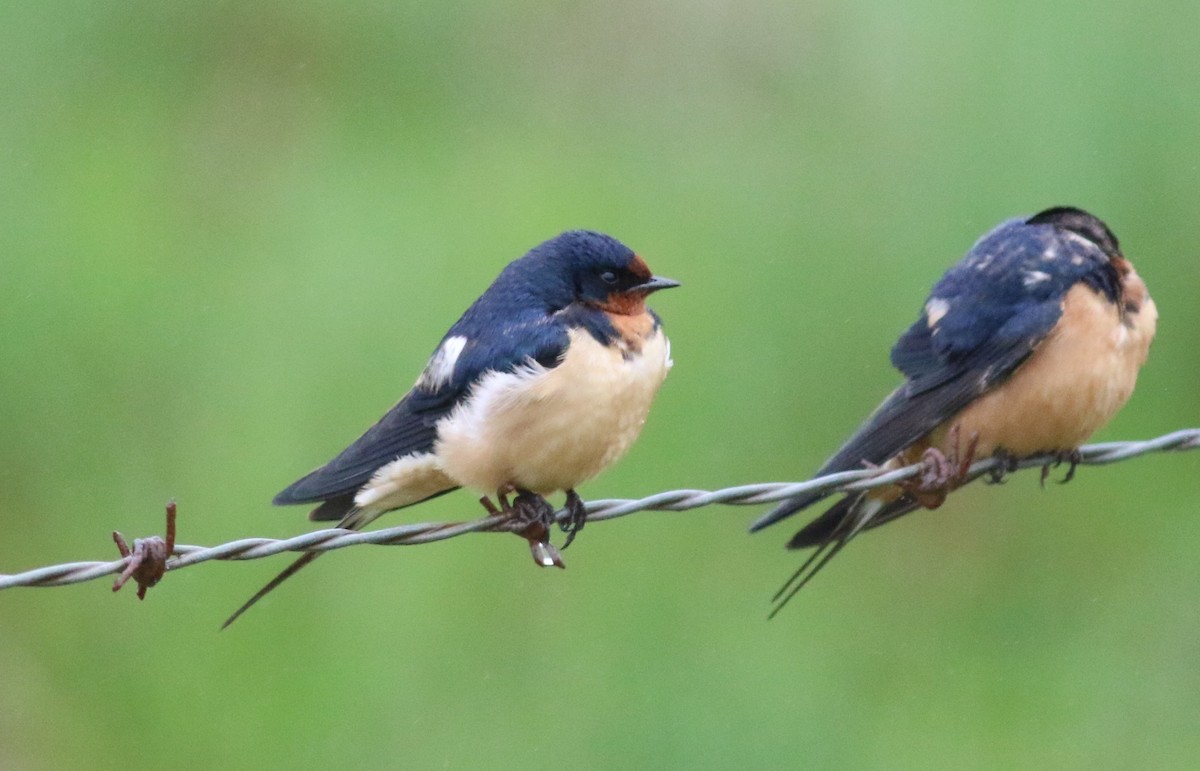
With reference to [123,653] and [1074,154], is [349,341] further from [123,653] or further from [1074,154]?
[1074,154]

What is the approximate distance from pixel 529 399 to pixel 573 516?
277 millimetres

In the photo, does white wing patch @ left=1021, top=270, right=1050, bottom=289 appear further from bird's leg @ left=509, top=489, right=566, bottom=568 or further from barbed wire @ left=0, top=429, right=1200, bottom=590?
bird's leg @ left=509, top=489, right=566, bottom=568

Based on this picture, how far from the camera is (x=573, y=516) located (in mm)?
3418

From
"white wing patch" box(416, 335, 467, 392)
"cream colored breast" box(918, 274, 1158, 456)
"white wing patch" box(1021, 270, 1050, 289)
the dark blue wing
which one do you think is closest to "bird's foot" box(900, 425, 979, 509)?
"cream colored breast" box(918, 274, 1158, 456)

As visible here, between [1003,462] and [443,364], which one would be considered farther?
[1003,462]

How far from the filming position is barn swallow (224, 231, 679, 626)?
3.28 meters

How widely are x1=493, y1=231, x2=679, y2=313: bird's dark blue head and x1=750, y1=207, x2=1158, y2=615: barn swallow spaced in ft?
1.77

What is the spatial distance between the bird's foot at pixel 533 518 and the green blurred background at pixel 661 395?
1.99 metres

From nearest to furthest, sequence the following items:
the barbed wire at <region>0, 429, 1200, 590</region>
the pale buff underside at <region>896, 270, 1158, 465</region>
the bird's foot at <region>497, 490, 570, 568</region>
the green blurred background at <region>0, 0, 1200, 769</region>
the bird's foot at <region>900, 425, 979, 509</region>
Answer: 1. the barbed wire at <region>0, 429, 1200, 590</region>
2. the bird's foot at <region>497, 490, 570, 568</region>
3. the bird's foot at <region>900, 425, 979, 509</region>
4. the pale buff underside at <region>896, 270, 1158, 465</region>
5. the green blurred background at <region>0, 0, 1200, 769</region>

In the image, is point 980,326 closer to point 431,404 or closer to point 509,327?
point 509,327

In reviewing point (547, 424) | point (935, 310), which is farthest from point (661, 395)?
point (547, 424)

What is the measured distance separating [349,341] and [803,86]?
200 cm

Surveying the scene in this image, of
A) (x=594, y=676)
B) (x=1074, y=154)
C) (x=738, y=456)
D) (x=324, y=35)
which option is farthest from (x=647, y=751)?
(x=324, y=35)

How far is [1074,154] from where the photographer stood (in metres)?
6.17
